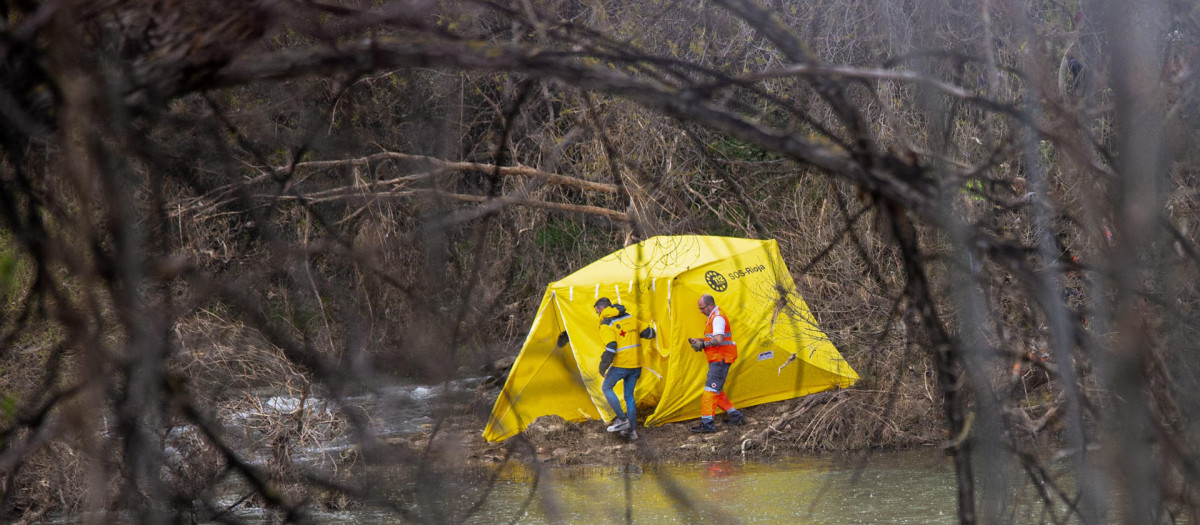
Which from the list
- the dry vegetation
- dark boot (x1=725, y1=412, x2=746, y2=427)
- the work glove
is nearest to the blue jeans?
the work glove

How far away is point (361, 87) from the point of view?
25.9ft

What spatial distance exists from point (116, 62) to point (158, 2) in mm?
142

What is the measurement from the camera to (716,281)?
1208 cm

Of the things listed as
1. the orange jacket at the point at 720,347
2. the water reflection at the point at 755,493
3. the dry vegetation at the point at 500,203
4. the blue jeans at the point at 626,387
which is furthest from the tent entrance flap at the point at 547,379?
the dry vegetation at the point at 500,203

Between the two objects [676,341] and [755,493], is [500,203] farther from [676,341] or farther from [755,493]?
[676,341]

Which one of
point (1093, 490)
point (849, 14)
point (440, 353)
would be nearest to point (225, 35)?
point (440, 353)

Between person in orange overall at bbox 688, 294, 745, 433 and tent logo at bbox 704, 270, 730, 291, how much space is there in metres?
0.30

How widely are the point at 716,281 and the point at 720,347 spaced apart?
2.46 ft

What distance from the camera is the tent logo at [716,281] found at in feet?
39.6

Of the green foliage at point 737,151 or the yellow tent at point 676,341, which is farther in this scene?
the yellow tent at point 676,341

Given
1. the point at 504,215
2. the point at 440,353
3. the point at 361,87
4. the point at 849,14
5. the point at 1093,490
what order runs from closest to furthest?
the point at 1093,490 < the point at 440,353 < the point at 361,87 < the point at 849,14 < the point at 504,215

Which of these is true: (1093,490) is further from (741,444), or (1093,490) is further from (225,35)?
(741,444)

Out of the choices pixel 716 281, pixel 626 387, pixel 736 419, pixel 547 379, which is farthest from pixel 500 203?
pixel 547 379

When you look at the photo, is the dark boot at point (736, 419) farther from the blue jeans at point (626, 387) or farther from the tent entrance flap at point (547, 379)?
the tent entrance flap at point (547, 379)
